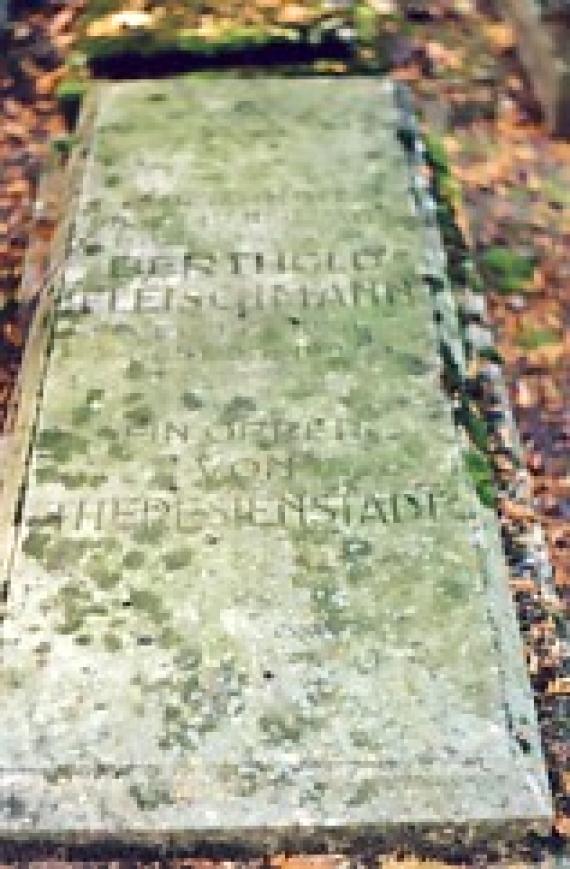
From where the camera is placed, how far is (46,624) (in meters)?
3.49

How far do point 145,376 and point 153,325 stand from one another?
259 millimetres

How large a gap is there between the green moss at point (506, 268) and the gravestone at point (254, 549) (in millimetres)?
642

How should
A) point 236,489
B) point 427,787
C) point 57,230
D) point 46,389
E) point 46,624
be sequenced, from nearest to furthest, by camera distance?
point 427,787 → point 46,624 → point 236,489 → point 46,389 → point 57,230

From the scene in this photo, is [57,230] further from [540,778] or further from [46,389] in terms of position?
[540,778]

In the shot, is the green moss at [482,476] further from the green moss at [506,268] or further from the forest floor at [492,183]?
the green moss at [506,268]

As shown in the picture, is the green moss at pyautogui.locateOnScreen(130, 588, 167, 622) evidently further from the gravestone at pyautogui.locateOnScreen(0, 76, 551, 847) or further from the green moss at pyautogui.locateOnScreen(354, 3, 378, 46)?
the green moss at pyautogui.locateOnScreen(354, 3, 378, 46)

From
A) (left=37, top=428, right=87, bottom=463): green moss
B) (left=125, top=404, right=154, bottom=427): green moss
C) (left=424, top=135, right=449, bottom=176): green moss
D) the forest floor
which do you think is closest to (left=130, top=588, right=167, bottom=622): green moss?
(left=37, top=428, right=87, bottom=463): green moss

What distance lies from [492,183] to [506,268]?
66 centimetres

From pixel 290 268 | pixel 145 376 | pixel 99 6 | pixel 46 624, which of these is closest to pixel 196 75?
pixel 99 6

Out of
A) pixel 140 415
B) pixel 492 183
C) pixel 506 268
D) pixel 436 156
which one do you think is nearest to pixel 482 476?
pixel 140 415

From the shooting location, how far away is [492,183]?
6145mm

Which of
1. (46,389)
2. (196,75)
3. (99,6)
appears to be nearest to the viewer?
(46,389)

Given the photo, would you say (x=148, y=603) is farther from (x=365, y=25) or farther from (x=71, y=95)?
(x=365, y=25)

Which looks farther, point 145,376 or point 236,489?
point 145,376
